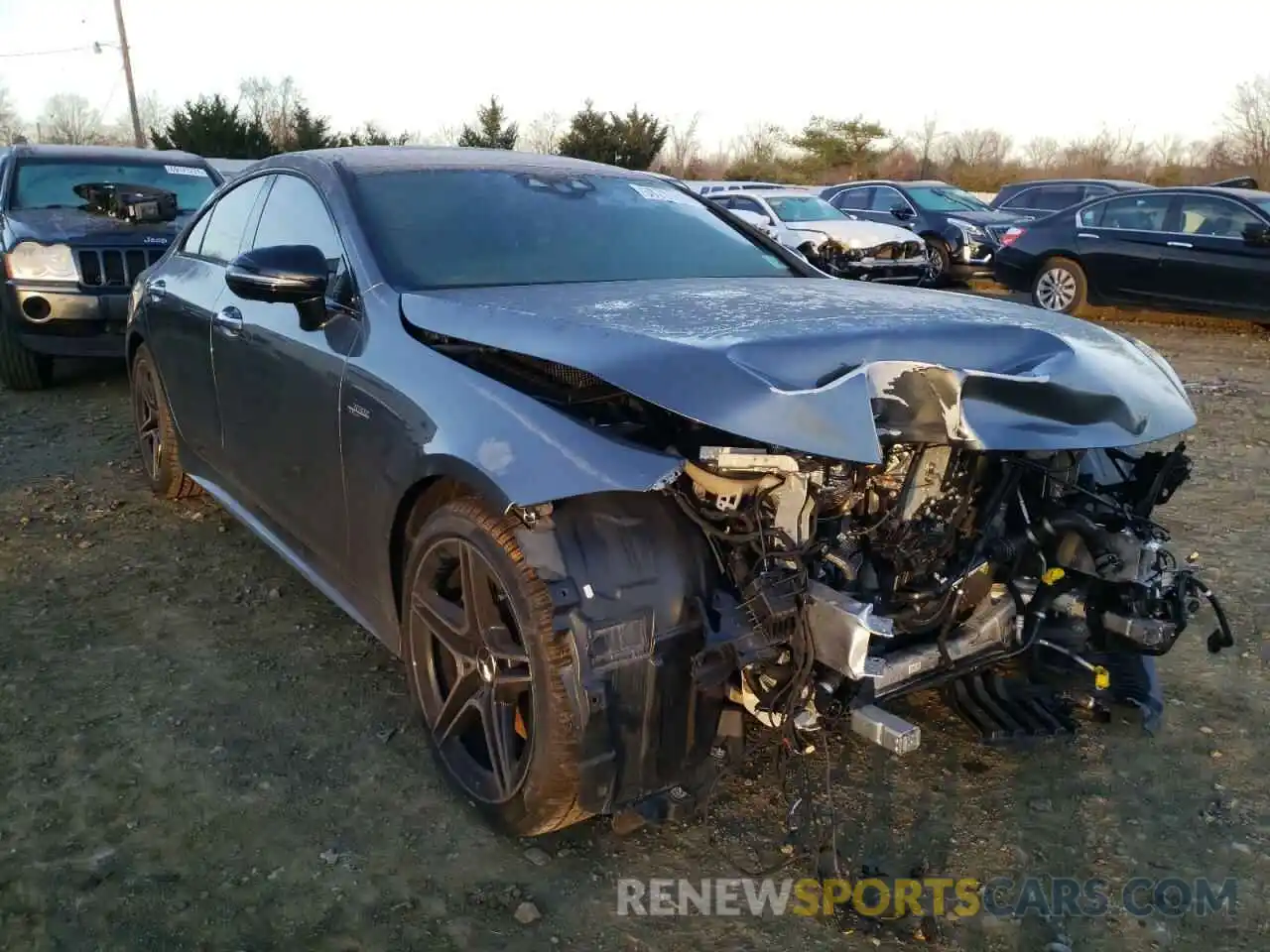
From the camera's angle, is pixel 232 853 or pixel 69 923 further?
pixel 232 853

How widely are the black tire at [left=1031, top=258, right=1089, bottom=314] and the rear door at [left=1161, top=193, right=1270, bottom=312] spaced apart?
1000mm

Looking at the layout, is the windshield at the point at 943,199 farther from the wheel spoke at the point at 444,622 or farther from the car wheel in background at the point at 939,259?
the wheel spoke at the point at 444,622

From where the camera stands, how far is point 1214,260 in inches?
406

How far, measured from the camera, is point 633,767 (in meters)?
2.21

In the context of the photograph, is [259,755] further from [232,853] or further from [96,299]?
[96,299]

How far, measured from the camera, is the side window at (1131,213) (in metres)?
11.0

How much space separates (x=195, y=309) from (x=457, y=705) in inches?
89.1

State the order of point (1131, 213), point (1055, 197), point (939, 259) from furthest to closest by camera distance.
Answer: point (1055, 197)
point (939, 259)
point (1131, 213)

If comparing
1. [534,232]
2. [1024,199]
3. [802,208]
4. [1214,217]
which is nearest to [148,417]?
[534,232]

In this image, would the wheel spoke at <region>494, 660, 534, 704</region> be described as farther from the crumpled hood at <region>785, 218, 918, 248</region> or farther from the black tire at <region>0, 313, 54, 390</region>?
the crumpled hood at <region>785, 218, 918, 248</region>

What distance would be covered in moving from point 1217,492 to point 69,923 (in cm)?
537

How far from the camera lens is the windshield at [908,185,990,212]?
16250 mm

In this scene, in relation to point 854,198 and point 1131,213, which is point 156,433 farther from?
point 854,198

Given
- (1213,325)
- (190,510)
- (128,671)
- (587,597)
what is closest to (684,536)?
(587,597)
